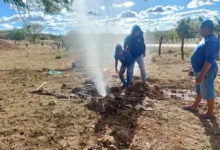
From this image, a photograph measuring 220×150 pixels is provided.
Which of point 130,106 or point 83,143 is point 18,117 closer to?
point 83,143

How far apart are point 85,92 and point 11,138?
2.86 m

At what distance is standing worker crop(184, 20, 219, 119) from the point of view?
4395mm

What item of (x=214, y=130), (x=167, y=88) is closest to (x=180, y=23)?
(x=167, y=88)

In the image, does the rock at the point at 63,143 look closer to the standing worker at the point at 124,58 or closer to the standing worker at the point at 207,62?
the standing worker at the point at 207,62

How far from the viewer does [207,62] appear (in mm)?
4391

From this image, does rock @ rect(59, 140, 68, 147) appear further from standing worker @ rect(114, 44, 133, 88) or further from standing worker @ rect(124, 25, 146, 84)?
standing worker @ rect(124, 25, 146, 84)

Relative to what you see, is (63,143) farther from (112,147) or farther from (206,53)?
(206,53)

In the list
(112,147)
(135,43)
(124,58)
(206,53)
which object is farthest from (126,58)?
(112,147)

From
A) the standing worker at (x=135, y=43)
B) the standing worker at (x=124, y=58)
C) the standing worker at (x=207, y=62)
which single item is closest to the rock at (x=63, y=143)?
the standing worker at (x=207, y=62)

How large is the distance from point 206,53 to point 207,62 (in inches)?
6.3

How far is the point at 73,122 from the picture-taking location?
14.3ft

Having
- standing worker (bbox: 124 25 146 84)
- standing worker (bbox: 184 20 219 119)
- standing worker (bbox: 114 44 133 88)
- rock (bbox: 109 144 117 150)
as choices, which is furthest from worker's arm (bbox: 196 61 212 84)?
standing worker (bbox: 124 25 146 84)

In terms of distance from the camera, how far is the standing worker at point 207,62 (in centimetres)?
439

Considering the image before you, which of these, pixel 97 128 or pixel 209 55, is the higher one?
pixel 209 55
